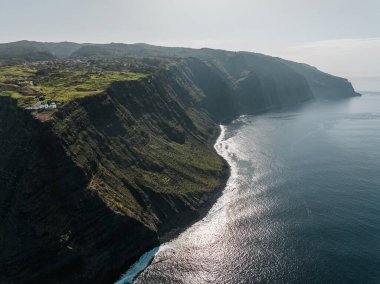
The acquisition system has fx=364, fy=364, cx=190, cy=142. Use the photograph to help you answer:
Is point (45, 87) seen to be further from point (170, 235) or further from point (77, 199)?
point (170, 235)

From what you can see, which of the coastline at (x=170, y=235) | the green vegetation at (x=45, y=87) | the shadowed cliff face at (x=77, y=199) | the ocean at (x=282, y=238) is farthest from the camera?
the green vegetation at (x=45, y=87)

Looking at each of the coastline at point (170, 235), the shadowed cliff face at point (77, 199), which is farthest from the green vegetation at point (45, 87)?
the coastline at point (170, 235)

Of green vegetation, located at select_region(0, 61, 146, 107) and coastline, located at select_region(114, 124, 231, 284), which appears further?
green vegetation, located at select_region(0, 61, 146, 107)

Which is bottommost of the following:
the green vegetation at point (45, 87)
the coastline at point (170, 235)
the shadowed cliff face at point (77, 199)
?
the coastline at point (170, 235)

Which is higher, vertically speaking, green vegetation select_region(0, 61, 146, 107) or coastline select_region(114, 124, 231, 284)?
green vegetation select_region(0, 61, 146, 107)

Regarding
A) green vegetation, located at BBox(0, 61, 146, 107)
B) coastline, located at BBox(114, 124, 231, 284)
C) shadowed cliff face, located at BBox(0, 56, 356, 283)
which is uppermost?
green vegetation, located at BBox(0, 61, 146, 107)

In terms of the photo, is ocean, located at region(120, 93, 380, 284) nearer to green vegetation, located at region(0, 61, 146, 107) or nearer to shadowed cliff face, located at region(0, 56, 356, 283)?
shadowed cliff face, located at region(0, 56, 356, 283)

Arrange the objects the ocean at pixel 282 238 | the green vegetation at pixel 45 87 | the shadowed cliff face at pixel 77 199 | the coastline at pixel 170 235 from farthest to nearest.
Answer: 1. the green vegetation at pixel 45 87
2. the coastline at pixel 170 235
3. the ocean at pixel 282 238
4. the shadowed cliff face at pixel 77 199

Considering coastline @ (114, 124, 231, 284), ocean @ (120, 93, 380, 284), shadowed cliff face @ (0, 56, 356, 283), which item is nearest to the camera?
shadowed cliff face @ (0, 56, 356, 283)

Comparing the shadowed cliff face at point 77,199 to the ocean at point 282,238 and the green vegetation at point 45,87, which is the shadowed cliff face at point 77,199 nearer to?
the green vegetation at point 45,87

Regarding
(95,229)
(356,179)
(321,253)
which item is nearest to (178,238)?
(95,229)

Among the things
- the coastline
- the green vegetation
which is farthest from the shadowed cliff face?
the green vegetation

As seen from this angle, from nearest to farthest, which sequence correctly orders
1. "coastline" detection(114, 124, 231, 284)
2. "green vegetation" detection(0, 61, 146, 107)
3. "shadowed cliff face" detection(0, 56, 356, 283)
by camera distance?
"shadowed cliff face" detection(0, 56, 356, 283)
"coastline" detection(114, 124, 231, 284)
"green vegetation" detection(0, 61, 146, 107)
